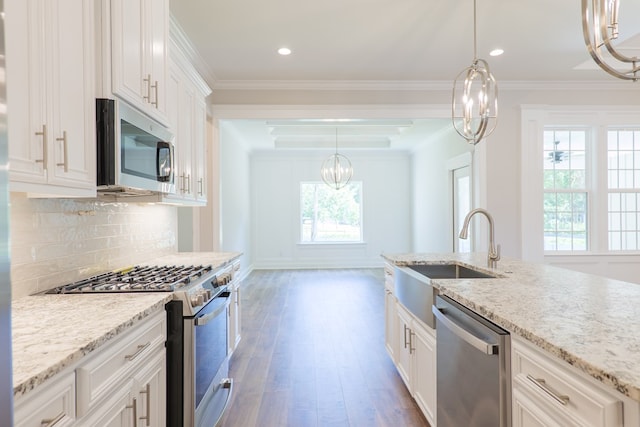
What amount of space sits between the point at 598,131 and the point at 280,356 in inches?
176

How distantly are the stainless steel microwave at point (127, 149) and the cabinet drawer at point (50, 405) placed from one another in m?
0.87

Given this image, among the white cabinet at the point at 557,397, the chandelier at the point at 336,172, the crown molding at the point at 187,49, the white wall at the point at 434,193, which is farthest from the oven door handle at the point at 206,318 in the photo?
the chandelier at the point at 336,172

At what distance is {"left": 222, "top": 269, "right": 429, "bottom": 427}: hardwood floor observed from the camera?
2.39 meters

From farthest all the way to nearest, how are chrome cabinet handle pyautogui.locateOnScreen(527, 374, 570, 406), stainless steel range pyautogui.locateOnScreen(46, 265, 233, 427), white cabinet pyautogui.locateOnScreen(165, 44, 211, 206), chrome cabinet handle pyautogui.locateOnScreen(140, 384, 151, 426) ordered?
white cabinet pyautogui.locateOnScreen(165, 44, 211, 206) → stainless steel range pyautogui.locateOnScreen(46, 265, 233, 427) → chrome cabinet handle pyautogui.locateOnScreen(140, 384, 151, 426) → chrome cabinet handle pyautogui.locateOnScreen(527, 374, 570, 406)

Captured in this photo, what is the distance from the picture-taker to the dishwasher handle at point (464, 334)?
4.34 ft

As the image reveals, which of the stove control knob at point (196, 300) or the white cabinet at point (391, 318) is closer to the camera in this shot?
the stove control knob at point (196, 300)

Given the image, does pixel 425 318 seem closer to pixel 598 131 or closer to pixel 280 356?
pixel 280 356

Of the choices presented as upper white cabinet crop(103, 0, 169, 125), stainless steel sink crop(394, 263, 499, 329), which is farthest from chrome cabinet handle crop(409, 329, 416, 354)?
upper white cabinet crop(103, 0, 169, 125)

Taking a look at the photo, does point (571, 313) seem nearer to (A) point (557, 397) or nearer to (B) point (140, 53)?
(A) point (557, 397)

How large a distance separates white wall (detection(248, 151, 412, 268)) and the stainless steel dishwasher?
6.72 meters

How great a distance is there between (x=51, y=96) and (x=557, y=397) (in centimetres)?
182

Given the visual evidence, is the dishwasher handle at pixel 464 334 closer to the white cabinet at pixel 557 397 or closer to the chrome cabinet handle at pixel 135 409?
the white cabinet at pixel 557 397

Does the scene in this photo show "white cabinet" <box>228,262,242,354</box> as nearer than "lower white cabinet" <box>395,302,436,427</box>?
No

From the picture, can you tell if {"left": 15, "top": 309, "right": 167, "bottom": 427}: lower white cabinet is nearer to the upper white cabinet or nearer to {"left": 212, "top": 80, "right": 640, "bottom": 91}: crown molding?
the upper white cabinet
